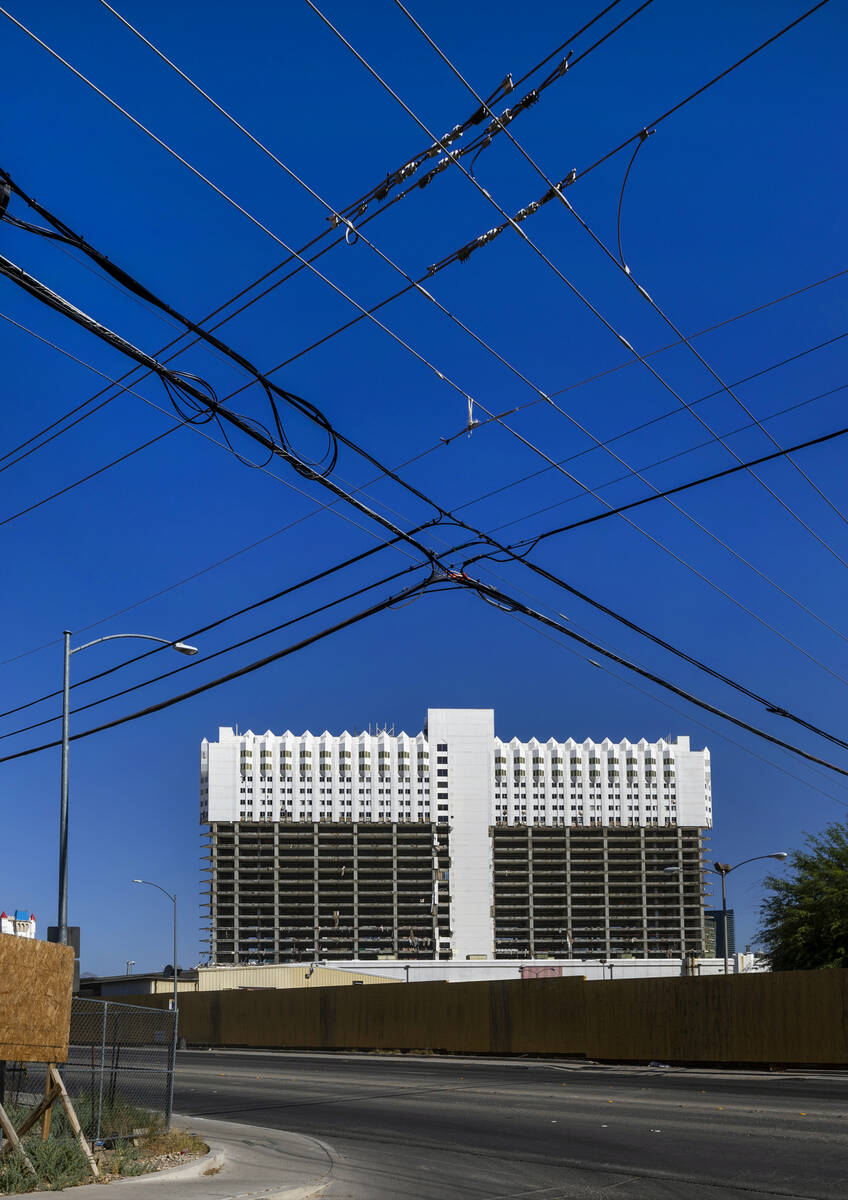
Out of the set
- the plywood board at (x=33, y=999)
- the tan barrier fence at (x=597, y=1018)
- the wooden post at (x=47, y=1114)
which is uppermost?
the plywood board at (x=33, y=999)

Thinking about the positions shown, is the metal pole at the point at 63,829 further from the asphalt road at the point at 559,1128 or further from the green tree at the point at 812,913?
the green tree at the point at 812,913

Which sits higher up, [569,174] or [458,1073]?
[569,174]

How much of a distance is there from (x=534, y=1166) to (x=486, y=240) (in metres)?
11.0

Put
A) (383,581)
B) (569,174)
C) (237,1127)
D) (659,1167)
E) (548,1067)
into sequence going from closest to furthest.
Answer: (569,174), (659,1167), (383,581), (237,1127), (548,1067)

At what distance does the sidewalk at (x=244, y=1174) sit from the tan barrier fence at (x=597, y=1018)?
60.5 ft

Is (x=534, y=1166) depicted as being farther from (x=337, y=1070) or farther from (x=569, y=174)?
(x=337, y=1070)

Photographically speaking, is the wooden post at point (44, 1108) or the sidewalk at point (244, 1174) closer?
the sidewalk at point (244, 1174)

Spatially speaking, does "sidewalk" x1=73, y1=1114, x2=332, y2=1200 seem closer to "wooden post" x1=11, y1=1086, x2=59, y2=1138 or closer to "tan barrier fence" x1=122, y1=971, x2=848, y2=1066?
"wooden post" x1=11, y1=1086, x2=59, y2=1138

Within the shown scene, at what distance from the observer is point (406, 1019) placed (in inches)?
1839

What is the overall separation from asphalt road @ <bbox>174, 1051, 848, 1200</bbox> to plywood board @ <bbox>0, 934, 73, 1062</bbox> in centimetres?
380

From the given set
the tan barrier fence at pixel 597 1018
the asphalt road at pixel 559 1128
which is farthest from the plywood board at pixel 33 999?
the tan barrier fence at pixel 597 1018

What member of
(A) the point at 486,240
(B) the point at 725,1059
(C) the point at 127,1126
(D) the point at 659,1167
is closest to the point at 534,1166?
(D) the point at 659,1167

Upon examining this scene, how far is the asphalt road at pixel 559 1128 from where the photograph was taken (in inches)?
514

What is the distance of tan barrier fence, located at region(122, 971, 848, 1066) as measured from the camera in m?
31.9
